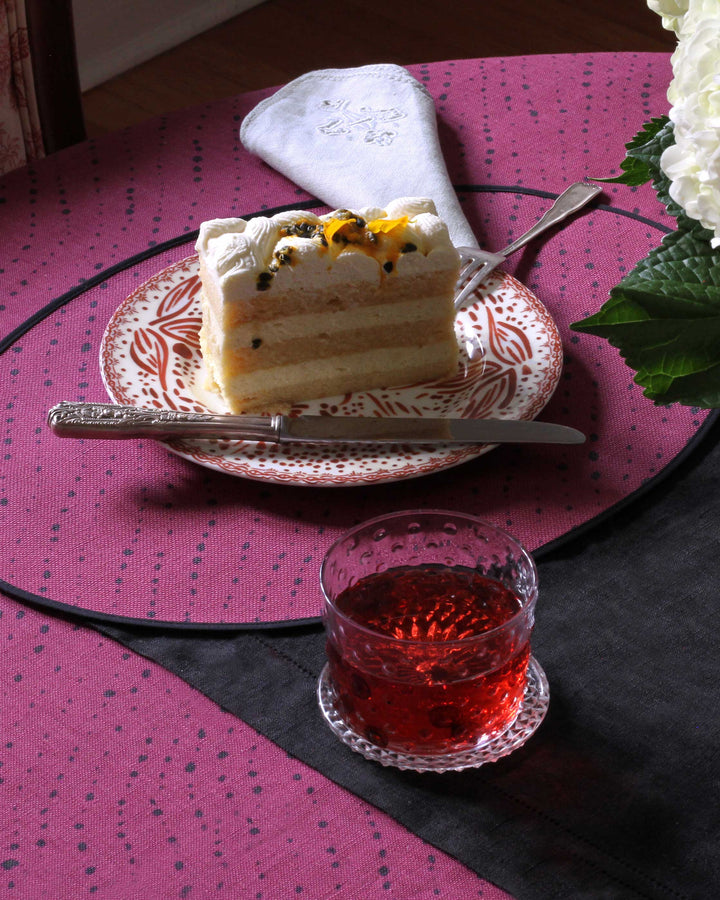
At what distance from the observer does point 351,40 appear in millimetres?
3754

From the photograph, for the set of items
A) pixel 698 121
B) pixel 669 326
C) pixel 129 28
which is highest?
pixel 698 121

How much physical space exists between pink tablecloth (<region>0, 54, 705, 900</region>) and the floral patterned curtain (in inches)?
11.0

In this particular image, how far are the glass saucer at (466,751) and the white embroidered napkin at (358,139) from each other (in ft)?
2.23

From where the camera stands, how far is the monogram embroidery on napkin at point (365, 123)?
4.59 ft

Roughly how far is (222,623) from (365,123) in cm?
87

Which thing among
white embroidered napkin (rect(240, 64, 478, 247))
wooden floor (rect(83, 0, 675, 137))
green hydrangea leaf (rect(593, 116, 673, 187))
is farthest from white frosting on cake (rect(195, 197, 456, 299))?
wooden floor (rect(83, 0, 675, 137))

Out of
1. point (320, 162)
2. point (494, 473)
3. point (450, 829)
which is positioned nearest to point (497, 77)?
point (320, 162)

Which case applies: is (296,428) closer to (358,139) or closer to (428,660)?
(428,660)

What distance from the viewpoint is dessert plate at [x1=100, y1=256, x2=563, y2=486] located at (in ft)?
3.15

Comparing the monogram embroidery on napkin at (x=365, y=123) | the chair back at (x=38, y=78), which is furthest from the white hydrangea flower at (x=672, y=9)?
the chair back at (x=38, y=78)

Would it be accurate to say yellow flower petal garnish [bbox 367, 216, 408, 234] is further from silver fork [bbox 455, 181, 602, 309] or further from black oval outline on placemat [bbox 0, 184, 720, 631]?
black oval outline on placemat [bbox 0, 184, 720, 631]

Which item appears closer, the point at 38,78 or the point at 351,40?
the point at 38,78

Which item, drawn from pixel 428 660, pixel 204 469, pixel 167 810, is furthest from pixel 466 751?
pixel 204 469

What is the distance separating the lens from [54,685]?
0.76m
